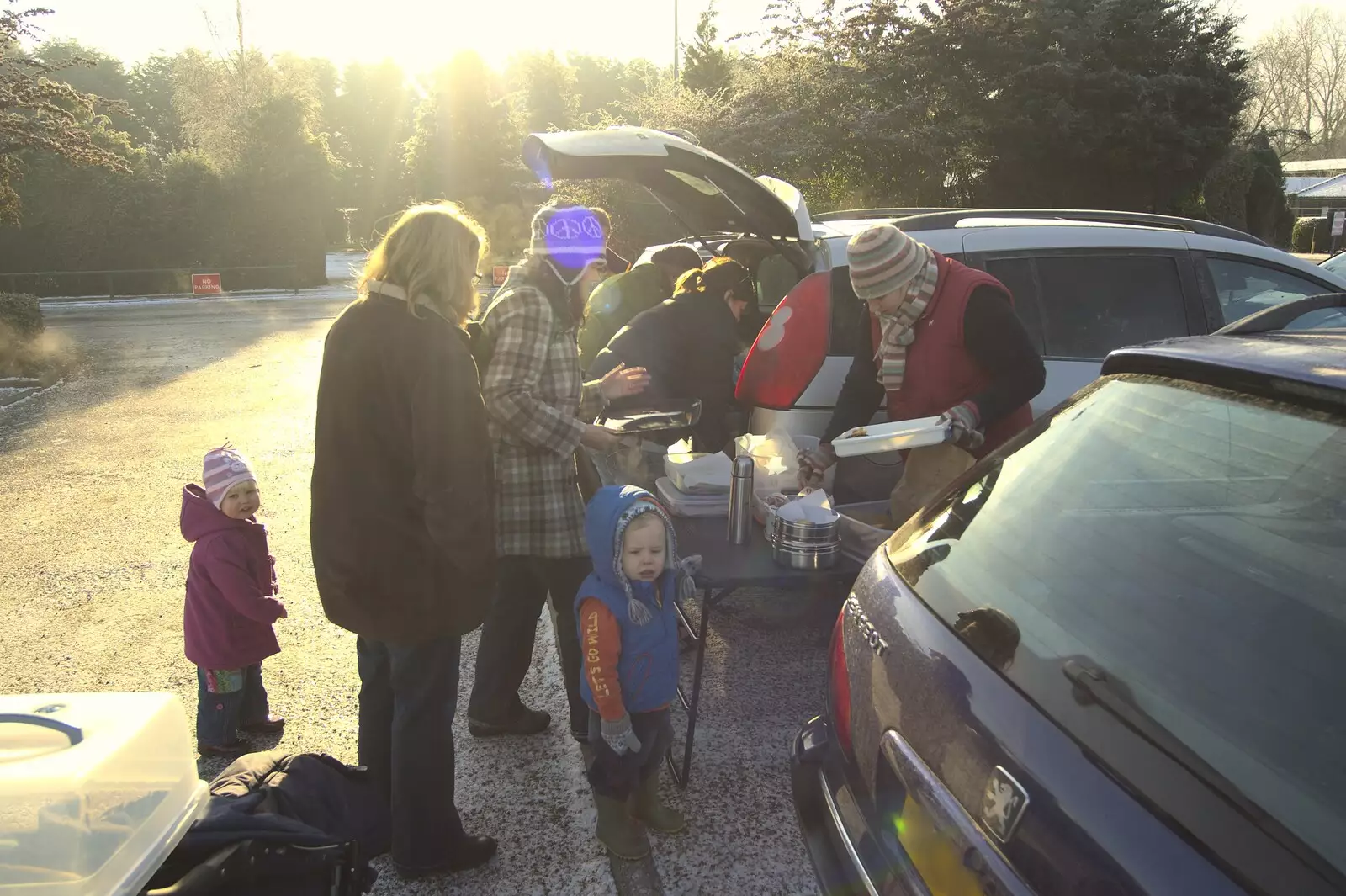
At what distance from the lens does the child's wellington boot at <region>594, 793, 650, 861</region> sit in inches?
101

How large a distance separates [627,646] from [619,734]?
246 mm

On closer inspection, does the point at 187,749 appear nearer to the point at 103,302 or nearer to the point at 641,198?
the point at 641,198

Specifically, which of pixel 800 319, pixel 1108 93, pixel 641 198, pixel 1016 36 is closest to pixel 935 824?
pixel 800 319

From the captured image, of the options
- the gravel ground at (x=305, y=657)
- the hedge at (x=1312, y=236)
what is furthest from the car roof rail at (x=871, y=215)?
the hedge at (x=1312, y=236)

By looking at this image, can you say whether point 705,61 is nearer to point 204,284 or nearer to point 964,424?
point 204,284

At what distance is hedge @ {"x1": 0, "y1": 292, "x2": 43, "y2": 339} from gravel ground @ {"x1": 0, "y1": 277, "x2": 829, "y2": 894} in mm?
4599

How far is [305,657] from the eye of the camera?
3916mm

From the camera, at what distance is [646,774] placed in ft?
8.61

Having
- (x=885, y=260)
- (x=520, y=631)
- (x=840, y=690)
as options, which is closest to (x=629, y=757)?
(x=520, y=631)

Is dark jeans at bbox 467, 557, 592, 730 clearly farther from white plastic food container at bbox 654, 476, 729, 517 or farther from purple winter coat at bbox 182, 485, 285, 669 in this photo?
purple winter coat at bbox 182, 485, 285, 669

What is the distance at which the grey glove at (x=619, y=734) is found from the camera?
7.99 feet

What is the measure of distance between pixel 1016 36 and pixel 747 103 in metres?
4.88

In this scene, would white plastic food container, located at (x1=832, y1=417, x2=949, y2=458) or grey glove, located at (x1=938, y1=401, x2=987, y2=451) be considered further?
grey glove, located at (x1=938, y1=401, x2=987, y2=451)

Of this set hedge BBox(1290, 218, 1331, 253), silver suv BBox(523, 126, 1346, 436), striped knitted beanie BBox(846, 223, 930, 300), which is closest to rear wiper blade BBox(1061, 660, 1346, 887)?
striped knitted beanie BBox(846, 223, 930, 300)
